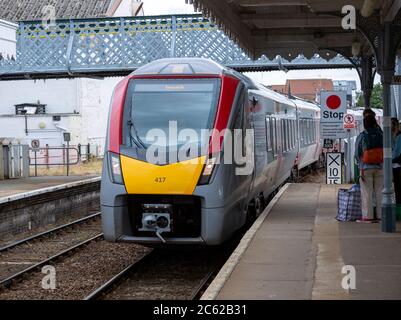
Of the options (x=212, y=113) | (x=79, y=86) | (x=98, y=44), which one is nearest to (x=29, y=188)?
(x=98, y=44)

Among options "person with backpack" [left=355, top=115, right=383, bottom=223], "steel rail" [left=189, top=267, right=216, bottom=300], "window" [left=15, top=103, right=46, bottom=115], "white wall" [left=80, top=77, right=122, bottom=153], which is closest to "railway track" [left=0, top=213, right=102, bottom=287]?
"steel rail" [left=189, top=267, right=216, bottom=300]

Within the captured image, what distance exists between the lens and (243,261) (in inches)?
399

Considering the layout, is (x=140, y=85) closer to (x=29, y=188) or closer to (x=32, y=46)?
(x=29, y=188)

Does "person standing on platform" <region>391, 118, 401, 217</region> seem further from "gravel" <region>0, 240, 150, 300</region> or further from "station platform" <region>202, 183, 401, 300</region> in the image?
"gravel" <region>0, 240, 150, 300</region>

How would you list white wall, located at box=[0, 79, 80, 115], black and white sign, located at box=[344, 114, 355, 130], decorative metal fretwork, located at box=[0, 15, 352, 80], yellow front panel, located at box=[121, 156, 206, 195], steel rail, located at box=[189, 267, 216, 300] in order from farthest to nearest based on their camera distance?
white wall, located at box=[0, 79, 80, 115] < decorative metal fretwork, located at box=[0, 15, 352, 80] < black and white sign, located at box=[344, 114, 355, 130] < yellow front panel, located at box=[121, 156, 206, 195] < steel rail, located at box=[189, 267, 216, 300]

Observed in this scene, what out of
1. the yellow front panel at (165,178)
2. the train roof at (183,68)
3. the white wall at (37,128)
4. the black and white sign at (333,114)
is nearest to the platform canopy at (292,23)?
the black and white sign at (333,114)

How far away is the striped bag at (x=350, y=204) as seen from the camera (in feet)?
45.0

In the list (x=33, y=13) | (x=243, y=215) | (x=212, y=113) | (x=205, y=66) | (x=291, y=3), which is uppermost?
(x=33, y=13)

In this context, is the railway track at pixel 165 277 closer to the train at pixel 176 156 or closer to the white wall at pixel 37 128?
the train at pixel 176 156

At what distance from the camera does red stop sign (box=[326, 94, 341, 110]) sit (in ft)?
65.1

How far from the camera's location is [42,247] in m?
15.3

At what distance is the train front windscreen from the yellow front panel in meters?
0.36

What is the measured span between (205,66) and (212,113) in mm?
986
